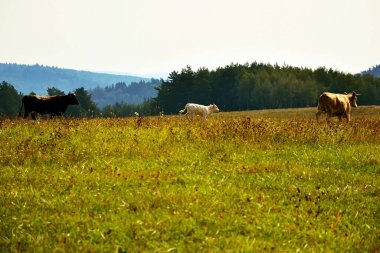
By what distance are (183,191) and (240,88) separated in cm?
12082

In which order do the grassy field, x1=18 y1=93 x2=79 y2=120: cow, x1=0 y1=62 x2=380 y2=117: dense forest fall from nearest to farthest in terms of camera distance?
1. the grassy field
2. x1=18 y1=93 x2=79 y2=120: cow
3. x1=0 y1=62 x2=380 y2=117: dense forest

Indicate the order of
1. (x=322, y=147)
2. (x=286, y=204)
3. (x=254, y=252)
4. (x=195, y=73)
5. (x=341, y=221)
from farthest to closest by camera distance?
(x=195, y=73) → (x=322, y=147) → (x=286, y=204) → (x=341, y=221) → (x=254, y=252)

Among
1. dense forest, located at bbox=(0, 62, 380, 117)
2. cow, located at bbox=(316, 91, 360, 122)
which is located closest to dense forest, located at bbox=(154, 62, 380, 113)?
dense forest, located at bbox=(0, 62, 380, 117)

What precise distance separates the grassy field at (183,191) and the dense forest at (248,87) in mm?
106153

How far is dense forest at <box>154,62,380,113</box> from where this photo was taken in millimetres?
119438

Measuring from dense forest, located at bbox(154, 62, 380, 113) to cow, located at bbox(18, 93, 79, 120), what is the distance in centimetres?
A: 9256

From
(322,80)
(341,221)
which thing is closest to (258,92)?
(322,80)

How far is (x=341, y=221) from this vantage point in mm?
8555

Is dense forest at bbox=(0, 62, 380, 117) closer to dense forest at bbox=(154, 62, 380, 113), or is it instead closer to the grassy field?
dense forest at bbox=(154, 62, 380, 113)

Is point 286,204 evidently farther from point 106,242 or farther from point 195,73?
point 195,73

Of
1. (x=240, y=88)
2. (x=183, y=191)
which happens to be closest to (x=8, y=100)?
(x=240, y=88)

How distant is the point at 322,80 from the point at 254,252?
408ft

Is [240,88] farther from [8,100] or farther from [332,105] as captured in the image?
[332,105]

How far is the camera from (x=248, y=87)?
127812 millimetres
